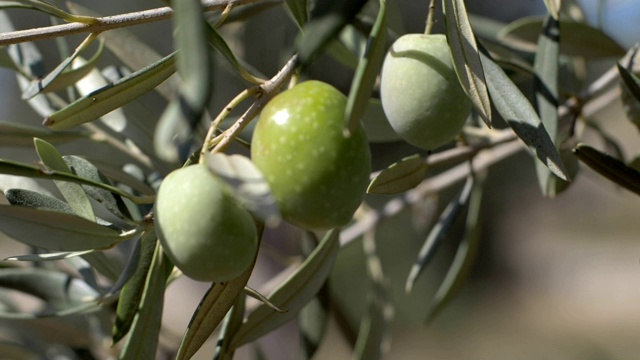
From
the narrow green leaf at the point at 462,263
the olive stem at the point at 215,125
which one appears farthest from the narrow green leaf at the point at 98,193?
the narrow green leaf at the point at 462,263

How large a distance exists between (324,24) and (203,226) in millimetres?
124

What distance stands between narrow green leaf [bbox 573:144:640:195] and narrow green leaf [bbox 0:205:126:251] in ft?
1.17

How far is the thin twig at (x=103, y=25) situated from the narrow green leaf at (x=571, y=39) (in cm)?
40

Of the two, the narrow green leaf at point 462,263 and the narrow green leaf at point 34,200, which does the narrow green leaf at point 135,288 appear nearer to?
the narrow green leaf at point 34,200

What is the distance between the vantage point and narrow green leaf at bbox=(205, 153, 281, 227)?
35 cm

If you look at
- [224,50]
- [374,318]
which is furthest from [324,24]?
[374,318]

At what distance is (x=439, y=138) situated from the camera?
0.48 meters

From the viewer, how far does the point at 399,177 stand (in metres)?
0.56

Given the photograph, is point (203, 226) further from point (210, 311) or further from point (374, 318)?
point (374, 318)

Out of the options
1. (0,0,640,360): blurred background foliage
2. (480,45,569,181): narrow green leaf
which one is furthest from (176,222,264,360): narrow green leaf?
(0,0,640,360): blurred background foliage

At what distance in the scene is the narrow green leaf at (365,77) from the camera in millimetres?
380

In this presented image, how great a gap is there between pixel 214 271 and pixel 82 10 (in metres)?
0.48

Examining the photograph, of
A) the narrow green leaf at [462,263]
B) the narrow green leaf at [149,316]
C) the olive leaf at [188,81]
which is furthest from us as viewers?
the narrow green leaf at [462,263]

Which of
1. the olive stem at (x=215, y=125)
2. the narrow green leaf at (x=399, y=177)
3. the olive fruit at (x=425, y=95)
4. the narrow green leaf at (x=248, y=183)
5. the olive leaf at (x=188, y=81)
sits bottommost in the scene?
the narrow green leaf at (x=399, y=177)
